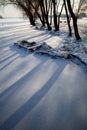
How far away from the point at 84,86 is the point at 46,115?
165cm

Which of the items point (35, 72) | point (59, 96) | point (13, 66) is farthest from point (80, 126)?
point (13, 66)

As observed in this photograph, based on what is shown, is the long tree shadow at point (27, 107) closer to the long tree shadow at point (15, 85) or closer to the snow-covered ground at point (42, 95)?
the snow-covered ground at point (42, 95)

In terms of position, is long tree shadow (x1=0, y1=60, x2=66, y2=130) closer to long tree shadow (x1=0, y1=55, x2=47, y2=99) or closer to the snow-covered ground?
the snow-covered ground

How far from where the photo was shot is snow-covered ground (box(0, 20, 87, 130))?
321cm

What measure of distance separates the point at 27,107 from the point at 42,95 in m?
0.59

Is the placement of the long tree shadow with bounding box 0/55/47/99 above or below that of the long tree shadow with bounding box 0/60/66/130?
above

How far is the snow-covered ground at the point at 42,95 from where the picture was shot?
10.5ft

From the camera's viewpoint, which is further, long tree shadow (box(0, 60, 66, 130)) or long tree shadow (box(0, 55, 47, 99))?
long tree shadow (box(0, 55, 47, 99))

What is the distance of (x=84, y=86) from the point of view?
4.61 meters

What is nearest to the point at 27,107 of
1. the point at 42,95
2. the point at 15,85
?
the point at 42,95

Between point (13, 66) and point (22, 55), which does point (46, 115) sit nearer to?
point (13, 66)

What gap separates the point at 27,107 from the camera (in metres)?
3.63

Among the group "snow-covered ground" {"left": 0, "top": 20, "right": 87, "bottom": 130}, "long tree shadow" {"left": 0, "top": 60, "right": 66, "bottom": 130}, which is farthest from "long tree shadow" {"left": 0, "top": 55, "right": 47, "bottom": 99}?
"long tree shadow" {"left": 0, "top": 60, "right": 66, "bottom": 130}

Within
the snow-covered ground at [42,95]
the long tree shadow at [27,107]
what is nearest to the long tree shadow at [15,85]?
the snow-covered ground at [42,95]
